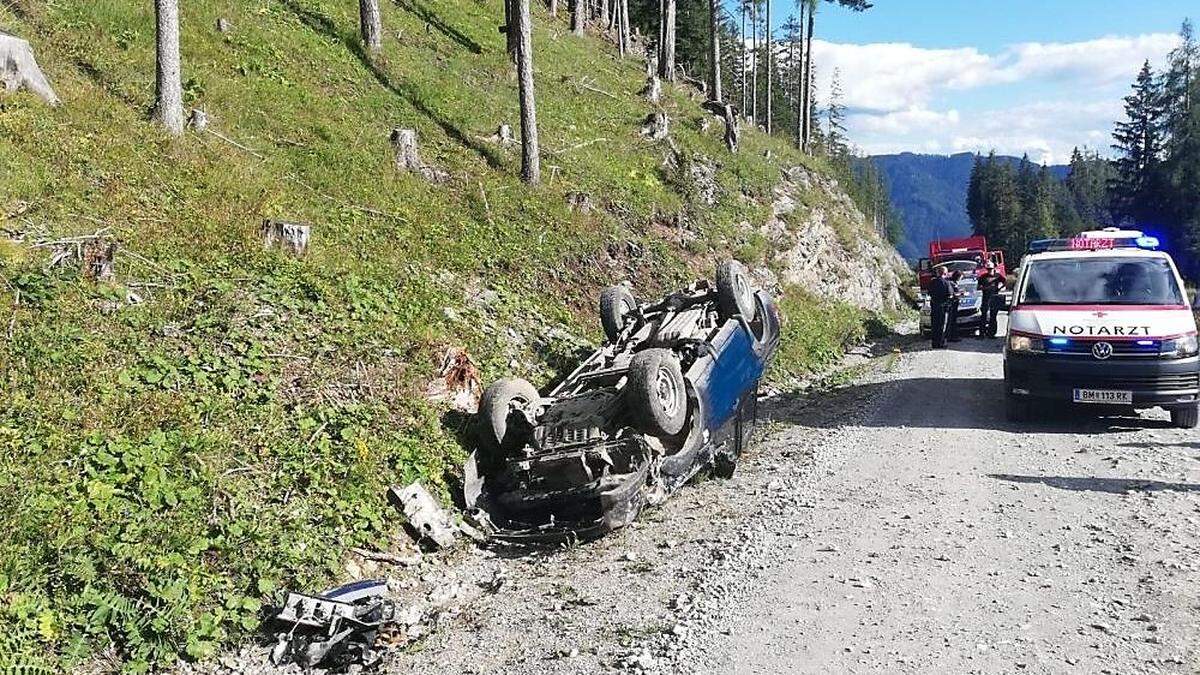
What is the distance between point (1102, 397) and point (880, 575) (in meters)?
5.30

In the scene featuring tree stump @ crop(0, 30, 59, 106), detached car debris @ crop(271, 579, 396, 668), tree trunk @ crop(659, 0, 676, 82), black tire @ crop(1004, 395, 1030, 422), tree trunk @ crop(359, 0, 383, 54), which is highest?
tree trunk @ crop(659, 0, 676, 82)

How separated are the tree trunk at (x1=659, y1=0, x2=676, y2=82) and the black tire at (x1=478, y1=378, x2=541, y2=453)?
1110 inches

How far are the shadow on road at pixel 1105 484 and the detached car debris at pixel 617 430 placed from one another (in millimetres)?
2778

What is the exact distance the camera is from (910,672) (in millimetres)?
4164

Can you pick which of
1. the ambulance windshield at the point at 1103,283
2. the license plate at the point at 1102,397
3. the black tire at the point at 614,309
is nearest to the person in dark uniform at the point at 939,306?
the ambulance windshield at the point at 1103,283

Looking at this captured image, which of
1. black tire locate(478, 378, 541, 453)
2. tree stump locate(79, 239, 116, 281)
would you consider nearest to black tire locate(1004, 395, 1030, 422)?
black tire locate(478, 378, 541, 453)

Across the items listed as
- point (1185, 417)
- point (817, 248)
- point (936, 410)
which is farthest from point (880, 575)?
point (817, 248)

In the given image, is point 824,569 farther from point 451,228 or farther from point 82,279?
point 451,228

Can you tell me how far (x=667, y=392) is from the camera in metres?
7.32

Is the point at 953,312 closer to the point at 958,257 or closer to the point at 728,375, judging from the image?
the point at 958,257

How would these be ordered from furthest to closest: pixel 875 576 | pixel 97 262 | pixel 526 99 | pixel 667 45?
1. pixel 667 45
2. pixel 526 99
3. pixel 97 262
4. pixel 875 576

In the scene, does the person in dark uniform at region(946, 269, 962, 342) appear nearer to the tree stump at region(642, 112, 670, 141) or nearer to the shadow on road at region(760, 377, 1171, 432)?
the shadow on road at region(760, 377, 1171, 432)

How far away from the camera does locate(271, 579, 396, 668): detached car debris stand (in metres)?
4.82

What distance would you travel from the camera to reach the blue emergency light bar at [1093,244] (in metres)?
11.4
